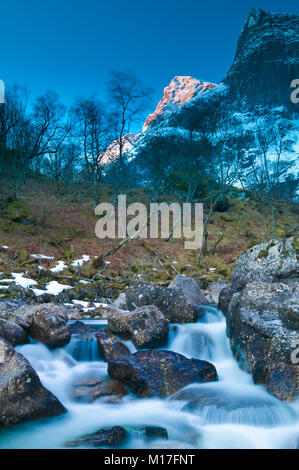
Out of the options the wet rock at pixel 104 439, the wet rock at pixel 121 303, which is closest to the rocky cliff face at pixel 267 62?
the wet rock at pixel 121 303

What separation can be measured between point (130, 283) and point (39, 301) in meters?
3.60

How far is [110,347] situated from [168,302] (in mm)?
2230

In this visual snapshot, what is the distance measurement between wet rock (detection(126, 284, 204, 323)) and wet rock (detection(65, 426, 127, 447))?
12.6 ft

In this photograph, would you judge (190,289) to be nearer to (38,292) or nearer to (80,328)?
(80,328)

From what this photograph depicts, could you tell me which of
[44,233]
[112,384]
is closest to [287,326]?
[112,384]

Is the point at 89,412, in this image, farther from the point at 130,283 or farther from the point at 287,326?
the point at 130,283

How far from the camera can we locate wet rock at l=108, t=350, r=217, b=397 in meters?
4.52

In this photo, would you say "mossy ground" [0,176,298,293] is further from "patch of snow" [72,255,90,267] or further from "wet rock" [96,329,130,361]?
"wet rock" [96,329,130,361]

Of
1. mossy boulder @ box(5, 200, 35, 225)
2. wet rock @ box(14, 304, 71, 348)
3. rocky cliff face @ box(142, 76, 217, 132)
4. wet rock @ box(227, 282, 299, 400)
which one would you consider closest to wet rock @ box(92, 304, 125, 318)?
wet rock @ box(14, 304, 71, 348)

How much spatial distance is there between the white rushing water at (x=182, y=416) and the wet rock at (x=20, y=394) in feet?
0.35

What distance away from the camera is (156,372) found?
4656 mm

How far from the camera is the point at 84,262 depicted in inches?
497

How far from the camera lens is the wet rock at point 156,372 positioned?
452 cm

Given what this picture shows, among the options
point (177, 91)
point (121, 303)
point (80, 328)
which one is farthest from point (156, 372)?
point (177, 91)
